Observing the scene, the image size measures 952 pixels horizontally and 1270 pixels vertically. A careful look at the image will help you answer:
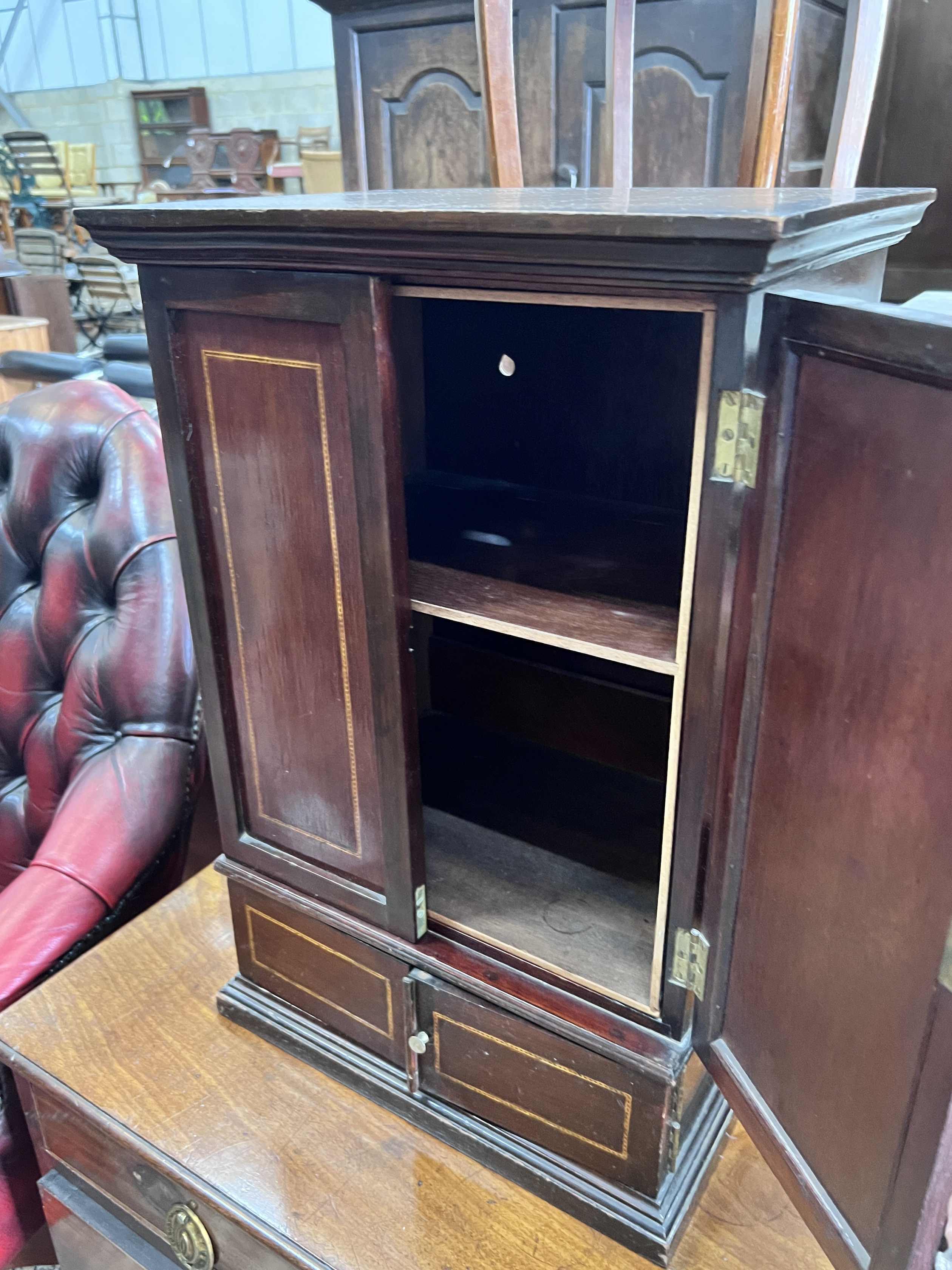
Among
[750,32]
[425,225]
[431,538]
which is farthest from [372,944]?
[750,32]

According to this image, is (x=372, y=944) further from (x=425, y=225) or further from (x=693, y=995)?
(x=425, y=225)

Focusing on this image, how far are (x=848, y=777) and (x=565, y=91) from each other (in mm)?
1193

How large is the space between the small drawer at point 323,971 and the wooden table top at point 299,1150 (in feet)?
0.22

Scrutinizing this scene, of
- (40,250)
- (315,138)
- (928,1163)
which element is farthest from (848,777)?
(315,138)

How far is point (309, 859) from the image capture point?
0.95 meters

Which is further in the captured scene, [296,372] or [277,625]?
[277,625]

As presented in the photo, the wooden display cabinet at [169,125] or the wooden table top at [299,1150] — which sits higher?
the wooden display cabinet at [169,125]

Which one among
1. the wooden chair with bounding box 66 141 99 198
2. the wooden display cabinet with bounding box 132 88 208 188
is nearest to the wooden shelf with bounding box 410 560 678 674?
the wooden display cabinet with bounding box 132 88 208 188

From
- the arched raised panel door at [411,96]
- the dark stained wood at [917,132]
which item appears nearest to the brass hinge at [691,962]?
the dark stained wood at [917,132]

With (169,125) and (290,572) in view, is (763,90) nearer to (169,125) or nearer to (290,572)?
(290,572)

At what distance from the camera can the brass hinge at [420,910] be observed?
872 mm

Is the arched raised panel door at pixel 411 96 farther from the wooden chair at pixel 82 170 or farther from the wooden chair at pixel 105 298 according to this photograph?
the wooden chair at pixel 82 170

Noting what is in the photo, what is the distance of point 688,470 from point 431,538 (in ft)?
1.04

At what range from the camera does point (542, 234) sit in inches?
22.0
